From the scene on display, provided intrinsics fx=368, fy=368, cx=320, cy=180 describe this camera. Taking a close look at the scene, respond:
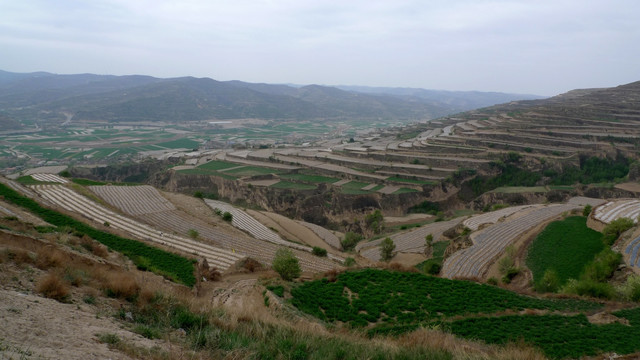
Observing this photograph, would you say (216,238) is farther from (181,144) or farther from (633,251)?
(181,144)

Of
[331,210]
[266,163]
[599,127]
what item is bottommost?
[331,210]

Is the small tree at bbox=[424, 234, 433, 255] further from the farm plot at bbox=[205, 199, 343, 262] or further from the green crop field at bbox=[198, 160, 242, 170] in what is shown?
the green crop field at bbox=[198, 160, 242, 170]

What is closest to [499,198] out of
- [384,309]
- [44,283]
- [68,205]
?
[384,309]

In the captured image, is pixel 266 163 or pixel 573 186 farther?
pixel 266 163

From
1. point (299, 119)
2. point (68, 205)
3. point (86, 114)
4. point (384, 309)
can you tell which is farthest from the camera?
point (299, 119)

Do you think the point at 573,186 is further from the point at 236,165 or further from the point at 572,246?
the point at 236,165

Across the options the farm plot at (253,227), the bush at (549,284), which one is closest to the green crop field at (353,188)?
the farm plot at (253,227)

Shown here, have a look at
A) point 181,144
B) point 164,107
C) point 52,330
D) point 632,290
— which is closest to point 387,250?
point 632,290
